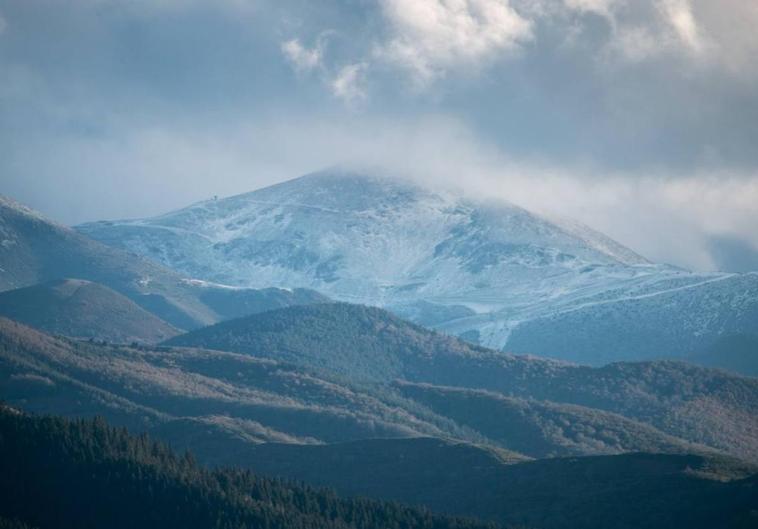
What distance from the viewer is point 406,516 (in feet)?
572

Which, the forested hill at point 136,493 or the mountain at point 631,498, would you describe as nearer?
the forested hill at point 136,493

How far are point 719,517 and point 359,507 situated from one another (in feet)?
124

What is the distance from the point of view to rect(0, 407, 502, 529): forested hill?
16575 cm

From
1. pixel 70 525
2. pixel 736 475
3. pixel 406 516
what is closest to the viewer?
pixel 70 525

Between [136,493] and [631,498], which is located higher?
[631,498]

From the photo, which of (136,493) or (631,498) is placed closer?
(136,493)

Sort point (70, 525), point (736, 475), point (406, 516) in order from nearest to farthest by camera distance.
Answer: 1. point (70, 525)
2. point (406, 516)
3. point (736, 475)

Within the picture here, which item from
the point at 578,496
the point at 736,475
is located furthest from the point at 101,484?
the point at 736,475

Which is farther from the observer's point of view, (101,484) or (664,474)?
(664,474)

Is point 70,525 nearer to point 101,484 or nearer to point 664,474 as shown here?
point 101,484

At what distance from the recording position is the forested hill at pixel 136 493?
165750 millimetres

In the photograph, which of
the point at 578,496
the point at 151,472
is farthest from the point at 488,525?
the point at 151,472

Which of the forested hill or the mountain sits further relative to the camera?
the mountain

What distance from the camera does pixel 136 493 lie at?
170 m
